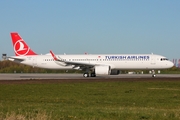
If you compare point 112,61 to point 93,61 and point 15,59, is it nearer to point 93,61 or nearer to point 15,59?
point 93,61

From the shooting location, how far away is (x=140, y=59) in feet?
170

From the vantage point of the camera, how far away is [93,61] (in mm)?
53531

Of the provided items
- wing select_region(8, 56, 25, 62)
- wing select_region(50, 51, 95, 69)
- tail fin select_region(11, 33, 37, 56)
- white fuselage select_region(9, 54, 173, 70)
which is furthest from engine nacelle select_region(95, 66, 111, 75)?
wing select_region(8, 56, 25, 62)

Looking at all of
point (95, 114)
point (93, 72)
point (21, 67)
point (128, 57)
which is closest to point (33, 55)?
point (93, 72)

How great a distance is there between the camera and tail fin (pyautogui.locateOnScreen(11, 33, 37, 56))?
182 feet

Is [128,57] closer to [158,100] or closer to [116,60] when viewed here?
[116,60]

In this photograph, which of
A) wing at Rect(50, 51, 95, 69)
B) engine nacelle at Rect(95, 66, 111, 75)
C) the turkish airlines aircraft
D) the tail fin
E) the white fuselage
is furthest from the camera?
the tail fin

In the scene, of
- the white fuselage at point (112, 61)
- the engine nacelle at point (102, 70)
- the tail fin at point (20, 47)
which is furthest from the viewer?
the tail fin at point (20, 47)

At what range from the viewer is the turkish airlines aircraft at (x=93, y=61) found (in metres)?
51.7

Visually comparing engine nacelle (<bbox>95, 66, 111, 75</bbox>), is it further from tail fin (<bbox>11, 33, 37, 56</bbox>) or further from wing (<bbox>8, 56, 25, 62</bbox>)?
wing (<bbox>8, 56, 25, 62</bbox>)

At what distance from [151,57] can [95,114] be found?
39.4m

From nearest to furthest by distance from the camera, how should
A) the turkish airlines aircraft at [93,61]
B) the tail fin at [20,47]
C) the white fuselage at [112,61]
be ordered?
1. the turkish airlines aircraft at [93,61]
2. the white fuselage at [112,61]
3. the tail fin at [20,47]

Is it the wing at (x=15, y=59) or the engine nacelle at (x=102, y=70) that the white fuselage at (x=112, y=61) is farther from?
the engine nacelle at (x=102, y=70)

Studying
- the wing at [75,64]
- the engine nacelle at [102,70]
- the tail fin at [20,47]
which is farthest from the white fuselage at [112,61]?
the engine nacelle at [102,70]
